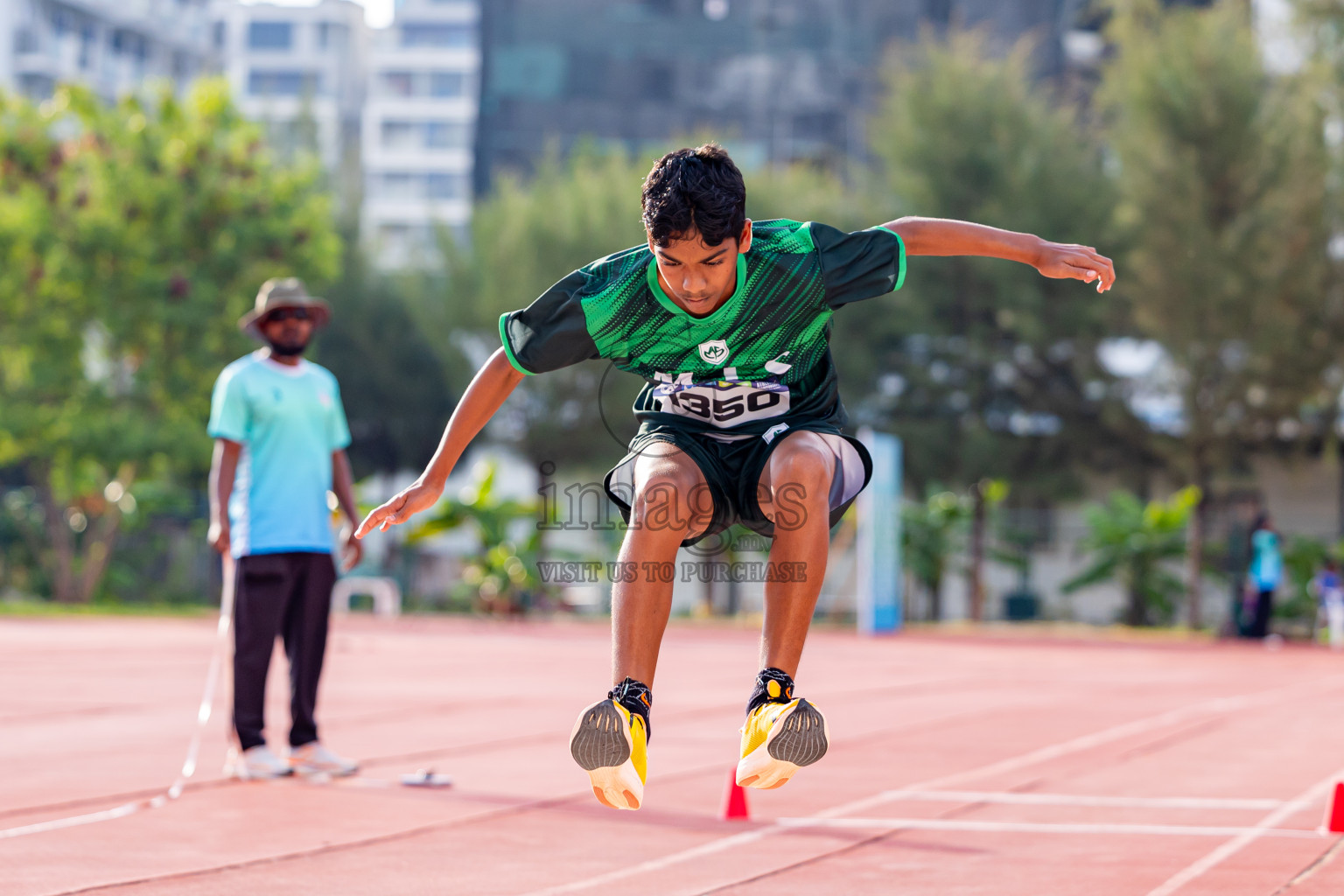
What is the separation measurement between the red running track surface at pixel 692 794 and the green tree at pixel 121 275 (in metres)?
13.2

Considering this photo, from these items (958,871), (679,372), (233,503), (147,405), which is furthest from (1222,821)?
(147,405)

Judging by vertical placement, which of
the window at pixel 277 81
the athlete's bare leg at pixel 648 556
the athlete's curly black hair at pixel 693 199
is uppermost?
the window at pixel 277 81

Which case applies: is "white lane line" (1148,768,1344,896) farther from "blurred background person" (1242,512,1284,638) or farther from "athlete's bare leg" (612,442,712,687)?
"blurred background person" (1242,512,1284,638)

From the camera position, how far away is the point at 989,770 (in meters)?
6.89

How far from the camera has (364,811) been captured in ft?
18.4

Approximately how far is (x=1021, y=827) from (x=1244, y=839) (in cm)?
74

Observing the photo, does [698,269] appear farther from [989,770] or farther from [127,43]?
[127,43]

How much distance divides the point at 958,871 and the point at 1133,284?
75.7 feet

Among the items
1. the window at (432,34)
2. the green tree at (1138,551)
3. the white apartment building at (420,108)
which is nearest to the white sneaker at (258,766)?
the green tree at (1138,551)

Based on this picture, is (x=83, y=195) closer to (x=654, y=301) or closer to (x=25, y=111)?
(x=25, y=111)

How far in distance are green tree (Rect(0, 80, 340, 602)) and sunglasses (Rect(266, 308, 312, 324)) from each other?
62.5 feet

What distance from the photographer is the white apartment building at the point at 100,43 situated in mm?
69938

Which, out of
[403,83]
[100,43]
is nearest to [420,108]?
[403,83]

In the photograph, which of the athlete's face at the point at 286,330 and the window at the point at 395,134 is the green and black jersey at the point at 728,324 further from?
the window at the point at 395,134
